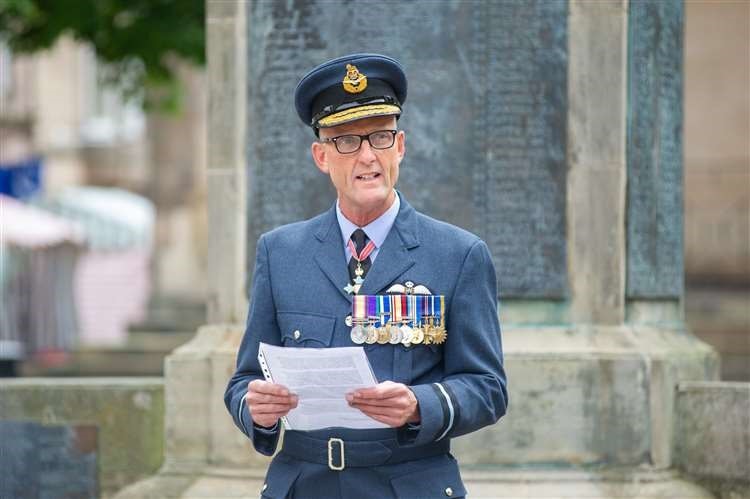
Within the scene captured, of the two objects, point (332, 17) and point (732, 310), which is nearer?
point (332, 17)

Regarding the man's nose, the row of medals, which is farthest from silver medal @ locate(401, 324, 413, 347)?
the man's nose

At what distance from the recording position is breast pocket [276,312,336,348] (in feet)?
14.2

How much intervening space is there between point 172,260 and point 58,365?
22.4 feet

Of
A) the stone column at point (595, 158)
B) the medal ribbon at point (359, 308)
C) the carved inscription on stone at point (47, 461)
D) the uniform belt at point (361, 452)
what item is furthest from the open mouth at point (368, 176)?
the carved inscription on stone at point (47, 461)

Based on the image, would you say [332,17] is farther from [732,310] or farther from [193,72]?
[193,72]

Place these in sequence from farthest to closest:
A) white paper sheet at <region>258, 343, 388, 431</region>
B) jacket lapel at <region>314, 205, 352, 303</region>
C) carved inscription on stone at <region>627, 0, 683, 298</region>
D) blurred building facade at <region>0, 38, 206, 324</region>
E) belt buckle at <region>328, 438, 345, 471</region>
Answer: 1. blurred building facade at <region>0, 38, 206, 324</region>
2. carved inscription on stone at <region>627, 0, 683, 298</region>
3. jacket lapel at <region>314, 205, 352, 303</region>
4. belt buckle at <region>328, 438, 345, 471</region>
5. white paper sheet at <region>258, 343, 388, 431</region>

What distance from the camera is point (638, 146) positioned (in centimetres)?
750

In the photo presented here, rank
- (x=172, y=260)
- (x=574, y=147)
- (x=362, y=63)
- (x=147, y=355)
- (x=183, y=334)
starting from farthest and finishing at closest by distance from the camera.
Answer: (x=172, y=260)
(x=183, y=334)
(x=147, y=355)
(x=574, y=147)
(x=362, y=63)

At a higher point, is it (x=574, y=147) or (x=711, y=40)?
(x=711, y=40)

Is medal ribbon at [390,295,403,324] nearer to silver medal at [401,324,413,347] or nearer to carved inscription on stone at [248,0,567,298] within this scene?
silver medal at [401,324,413,347]

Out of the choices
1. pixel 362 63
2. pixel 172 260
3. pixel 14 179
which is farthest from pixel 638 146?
pixel 172 260

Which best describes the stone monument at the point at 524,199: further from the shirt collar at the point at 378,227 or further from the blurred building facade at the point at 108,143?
the blurred building facade at the point at 108,143

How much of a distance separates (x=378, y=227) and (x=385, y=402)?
0.63 meters

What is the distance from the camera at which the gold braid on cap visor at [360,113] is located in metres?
4.30
